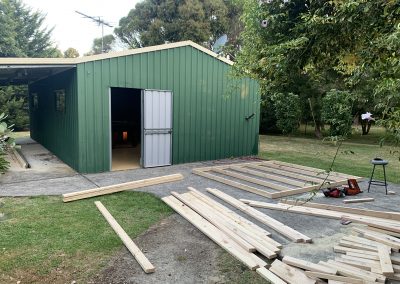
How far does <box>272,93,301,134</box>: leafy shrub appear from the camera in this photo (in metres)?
17.1

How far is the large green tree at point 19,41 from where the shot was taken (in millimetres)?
20322

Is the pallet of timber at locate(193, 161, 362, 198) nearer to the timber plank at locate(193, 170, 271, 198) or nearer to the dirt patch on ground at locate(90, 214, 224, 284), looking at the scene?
the timber plank at locate(193, 170, 271, 198)

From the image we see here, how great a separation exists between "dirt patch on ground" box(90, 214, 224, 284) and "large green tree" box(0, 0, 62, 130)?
19.4 meters

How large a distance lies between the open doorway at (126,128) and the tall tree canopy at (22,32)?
15053 millimetres

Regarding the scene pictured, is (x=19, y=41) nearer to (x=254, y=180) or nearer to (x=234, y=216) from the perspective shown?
(x=254, y=180)

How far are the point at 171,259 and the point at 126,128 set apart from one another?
9.90 metres

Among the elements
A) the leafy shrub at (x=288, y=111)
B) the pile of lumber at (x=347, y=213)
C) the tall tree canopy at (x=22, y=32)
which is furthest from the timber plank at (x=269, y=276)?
the tall tree canopy at (x=22, y=32)

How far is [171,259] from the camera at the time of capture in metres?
3.46

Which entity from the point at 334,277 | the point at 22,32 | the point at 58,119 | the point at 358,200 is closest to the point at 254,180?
the point at 358,200

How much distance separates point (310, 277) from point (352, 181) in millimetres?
3773

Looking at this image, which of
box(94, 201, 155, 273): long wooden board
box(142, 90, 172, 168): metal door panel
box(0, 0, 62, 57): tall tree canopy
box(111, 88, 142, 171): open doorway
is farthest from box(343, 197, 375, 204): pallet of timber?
box(0, 0, 62, 57): tall tree canopy

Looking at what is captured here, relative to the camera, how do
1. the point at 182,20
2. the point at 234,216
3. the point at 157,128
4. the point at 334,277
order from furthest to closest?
the point at 182,20 → the point at 157,128 → the point at 234,216 → the point at 334,277

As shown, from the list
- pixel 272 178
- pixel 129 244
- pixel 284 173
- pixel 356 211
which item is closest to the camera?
pixel 129 244

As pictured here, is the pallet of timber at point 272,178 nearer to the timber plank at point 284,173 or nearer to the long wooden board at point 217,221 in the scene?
the timber plank at point 284,173
